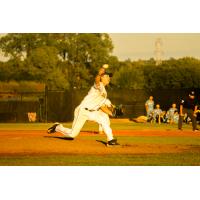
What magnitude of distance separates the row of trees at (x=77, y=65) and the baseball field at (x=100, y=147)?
867 mm

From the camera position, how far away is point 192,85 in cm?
1205

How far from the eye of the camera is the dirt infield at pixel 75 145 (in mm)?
11523

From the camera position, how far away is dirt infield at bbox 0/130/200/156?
454 inches

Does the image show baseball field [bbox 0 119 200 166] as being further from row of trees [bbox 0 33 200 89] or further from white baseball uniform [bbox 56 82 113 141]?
row of trees [bbox 0 33 200 89]

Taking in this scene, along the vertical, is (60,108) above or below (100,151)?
above

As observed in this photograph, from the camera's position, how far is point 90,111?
1168 cm

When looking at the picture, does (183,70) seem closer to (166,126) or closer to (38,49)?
(166,126)

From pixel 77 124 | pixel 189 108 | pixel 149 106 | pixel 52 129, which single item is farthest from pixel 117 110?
pixel 189 108

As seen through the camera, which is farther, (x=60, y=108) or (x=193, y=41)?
(x=60, y=108)

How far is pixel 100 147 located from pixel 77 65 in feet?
5.89

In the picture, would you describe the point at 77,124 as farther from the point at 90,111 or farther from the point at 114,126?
the point at 114,126

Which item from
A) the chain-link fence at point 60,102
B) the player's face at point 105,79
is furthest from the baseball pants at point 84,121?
the player's face at point 105,79
